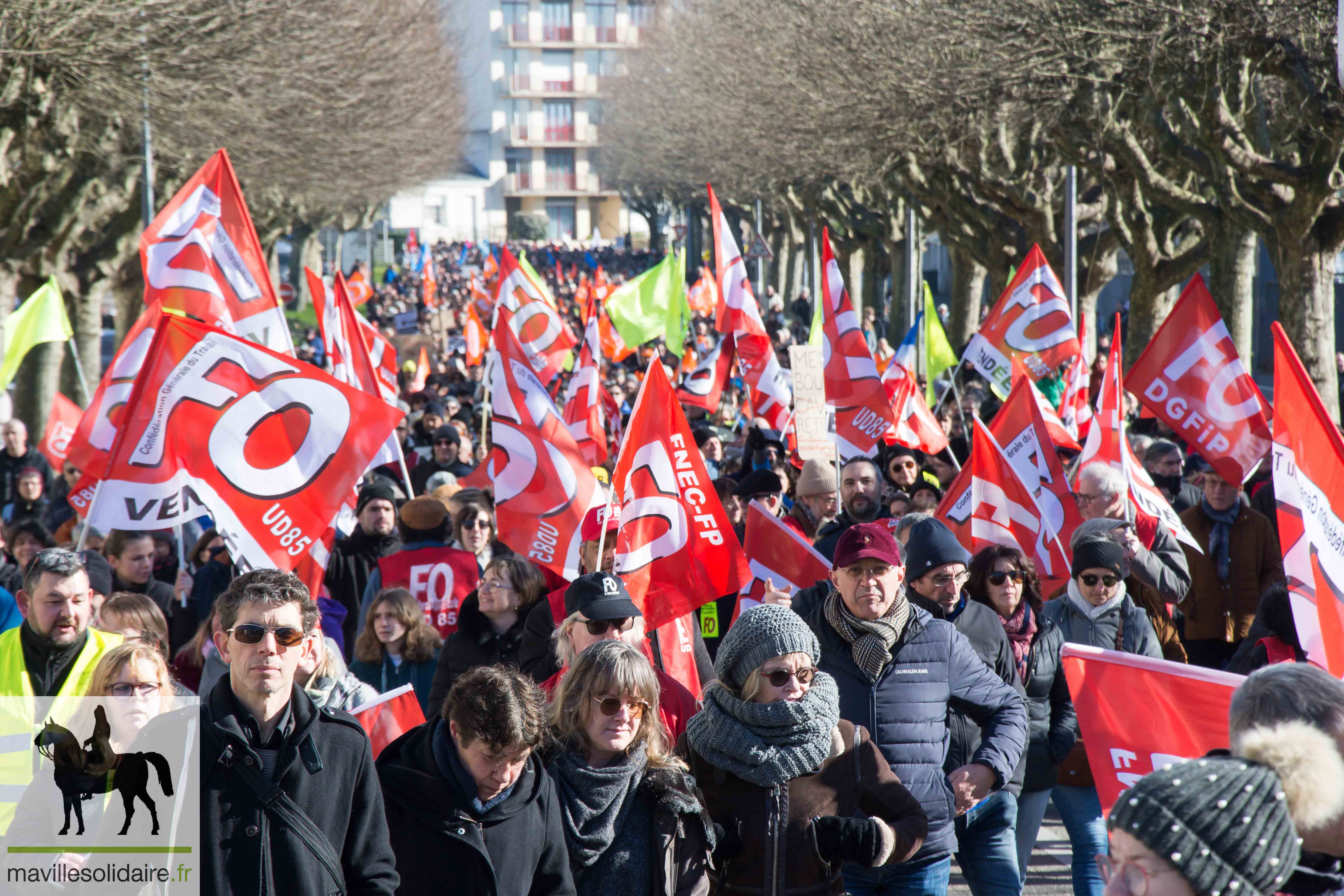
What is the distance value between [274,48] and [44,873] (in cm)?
1627

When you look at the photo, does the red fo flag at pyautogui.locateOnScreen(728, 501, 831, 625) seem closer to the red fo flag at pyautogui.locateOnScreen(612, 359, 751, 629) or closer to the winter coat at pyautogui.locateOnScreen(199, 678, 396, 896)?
the red fo flag at pyautogui.locateOnScreen(612, 359, 751, 629)

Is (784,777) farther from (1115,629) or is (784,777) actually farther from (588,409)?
(588,409)

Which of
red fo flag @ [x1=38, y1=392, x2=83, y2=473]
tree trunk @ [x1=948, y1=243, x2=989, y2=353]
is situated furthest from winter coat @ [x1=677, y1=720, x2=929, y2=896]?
tree trunk @ [x1=948, y1=243, x2=989, y2=353]

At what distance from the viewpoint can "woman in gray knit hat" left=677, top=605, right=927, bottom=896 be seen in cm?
360

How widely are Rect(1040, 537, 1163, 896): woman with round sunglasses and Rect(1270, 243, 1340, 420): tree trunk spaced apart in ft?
31.2

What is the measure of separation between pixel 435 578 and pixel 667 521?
1518 mm

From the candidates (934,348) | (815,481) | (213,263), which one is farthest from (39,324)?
(934,348)

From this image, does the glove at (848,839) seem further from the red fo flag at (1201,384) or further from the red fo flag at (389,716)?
the red fo flag at (1201,384)

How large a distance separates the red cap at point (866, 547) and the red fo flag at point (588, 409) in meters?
5.28

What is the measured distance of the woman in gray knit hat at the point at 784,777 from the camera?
3604 mm

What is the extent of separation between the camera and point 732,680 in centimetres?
375

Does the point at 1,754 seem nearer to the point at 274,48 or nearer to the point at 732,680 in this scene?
the point at 732,680

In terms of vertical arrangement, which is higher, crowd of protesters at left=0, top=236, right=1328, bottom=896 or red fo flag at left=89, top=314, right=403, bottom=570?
red fo flag at left=89, top=314, right=403, bottom=570

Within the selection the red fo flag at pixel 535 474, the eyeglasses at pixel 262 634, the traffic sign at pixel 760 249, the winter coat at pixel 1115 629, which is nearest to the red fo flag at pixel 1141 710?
the winter coat at pixel 1115 629
